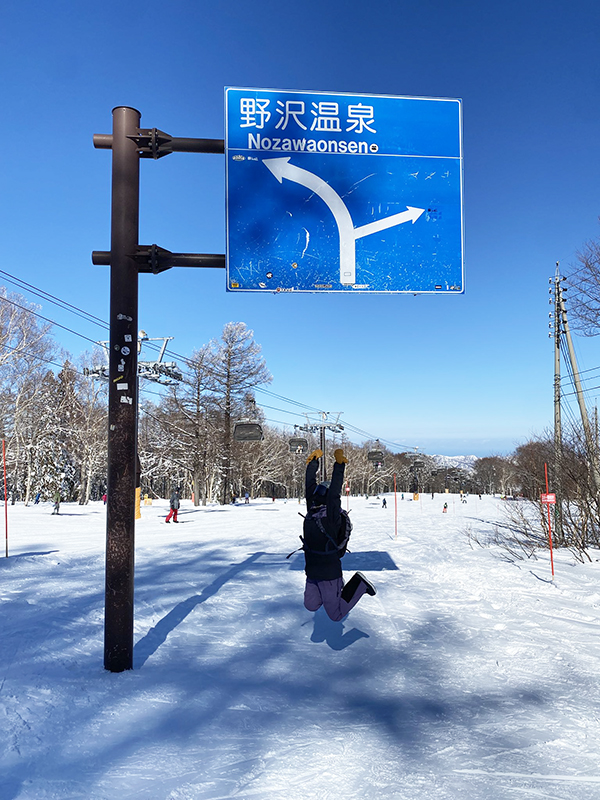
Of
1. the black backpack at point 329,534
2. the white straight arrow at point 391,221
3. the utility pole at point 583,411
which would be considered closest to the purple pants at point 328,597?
the black backpack at point 329,534

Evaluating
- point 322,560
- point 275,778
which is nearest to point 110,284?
point 322,560

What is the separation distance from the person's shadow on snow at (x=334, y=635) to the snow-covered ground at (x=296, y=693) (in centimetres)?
3

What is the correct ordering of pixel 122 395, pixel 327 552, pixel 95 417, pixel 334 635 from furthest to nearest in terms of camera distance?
pixel 95 417 < pixel 334 635 < pixel 327 552 < pixel 122 395

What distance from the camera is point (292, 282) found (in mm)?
5402

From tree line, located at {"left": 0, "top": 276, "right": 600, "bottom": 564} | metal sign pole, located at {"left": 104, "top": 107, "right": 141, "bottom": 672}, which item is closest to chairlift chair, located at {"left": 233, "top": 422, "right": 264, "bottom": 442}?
tree line, located at {"left": 0, "top": 276, "right": 600, "bottom": 564}

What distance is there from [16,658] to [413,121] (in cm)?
648

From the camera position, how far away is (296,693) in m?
4.42

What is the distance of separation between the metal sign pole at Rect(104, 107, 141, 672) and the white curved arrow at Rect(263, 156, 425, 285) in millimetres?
1387

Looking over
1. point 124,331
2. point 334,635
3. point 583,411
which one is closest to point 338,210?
point 124,331

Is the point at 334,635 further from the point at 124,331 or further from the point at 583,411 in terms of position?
the point at 583,411

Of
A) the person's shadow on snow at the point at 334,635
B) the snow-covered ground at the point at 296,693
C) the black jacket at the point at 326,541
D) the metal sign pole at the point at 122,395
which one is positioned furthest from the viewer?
the person's shadow on snow at the point at 334,635

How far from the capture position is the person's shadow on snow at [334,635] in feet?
19.3

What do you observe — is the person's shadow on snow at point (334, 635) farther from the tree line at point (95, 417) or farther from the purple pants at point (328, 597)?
the tree line at point (95, 417)

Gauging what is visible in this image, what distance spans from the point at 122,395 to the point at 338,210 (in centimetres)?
281
